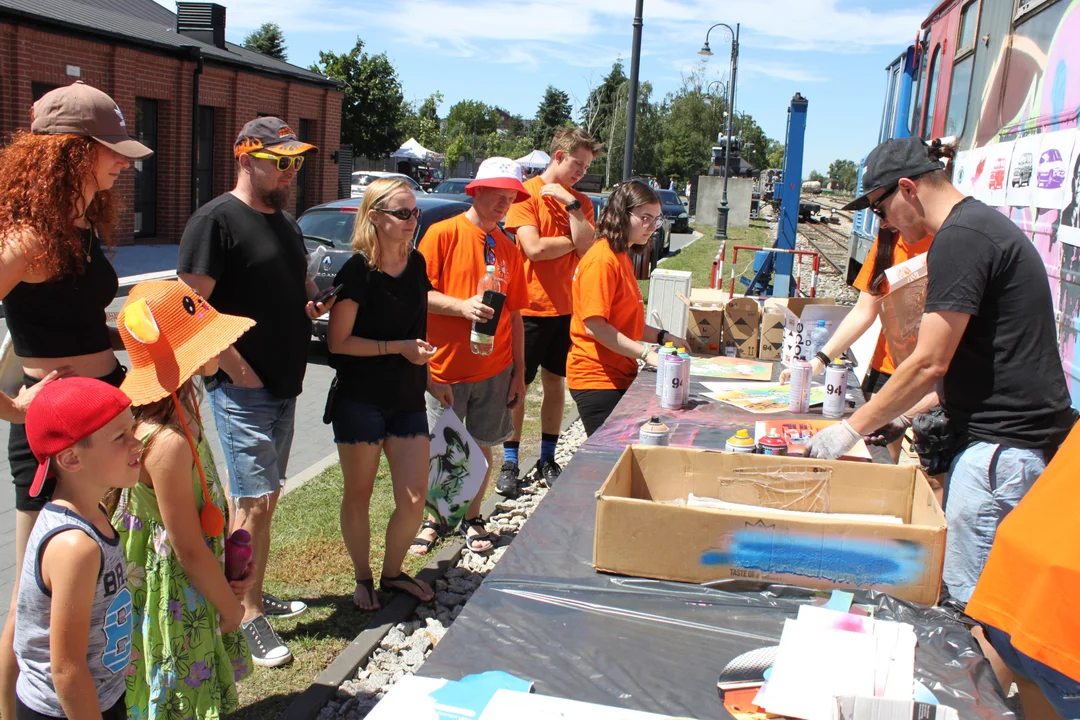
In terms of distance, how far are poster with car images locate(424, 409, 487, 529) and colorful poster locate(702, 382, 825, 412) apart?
1239mm

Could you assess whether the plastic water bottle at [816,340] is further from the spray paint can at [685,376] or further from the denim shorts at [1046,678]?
the denim shorts at [1046,678]

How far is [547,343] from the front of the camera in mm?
5715

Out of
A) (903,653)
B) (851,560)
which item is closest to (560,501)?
(851,560)

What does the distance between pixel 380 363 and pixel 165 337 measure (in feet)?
4.56

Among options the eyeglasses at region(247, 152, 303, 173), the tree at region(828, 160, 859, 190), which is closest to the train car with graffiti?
the eyeglasses at region(247, 152, 303, 173)

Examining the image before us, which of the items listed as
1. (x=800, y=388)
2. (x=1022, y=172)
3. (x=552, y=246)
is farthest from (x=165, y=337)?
(x=1022, y=172)

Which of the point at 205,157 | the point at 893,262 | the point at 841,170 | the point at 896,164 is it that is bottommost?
the point at 893,262

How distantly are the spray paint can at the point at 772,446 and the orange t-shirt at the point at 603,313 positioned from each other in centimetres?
143

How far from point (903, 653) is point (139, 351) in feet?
6.62

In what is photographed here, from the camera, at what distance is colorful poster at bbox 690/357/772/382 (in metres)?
4.97

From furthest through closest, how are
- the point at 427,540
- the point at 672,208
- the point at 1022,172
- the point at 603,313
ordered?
the point at 672,208, the point at 1022,172, the point at 427,540, the point at 603,313

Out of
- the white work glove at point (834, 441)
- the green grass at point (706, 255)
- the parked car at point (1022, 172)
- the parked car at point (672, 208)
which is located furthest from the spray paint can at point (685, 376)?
the parked car at point (672, 208)

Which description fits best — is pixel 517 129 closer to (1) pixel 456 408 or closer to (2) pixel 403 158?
(2) pixel 403 158

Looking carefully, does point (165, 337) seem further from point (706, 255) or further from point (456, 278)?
point (706, 255)
